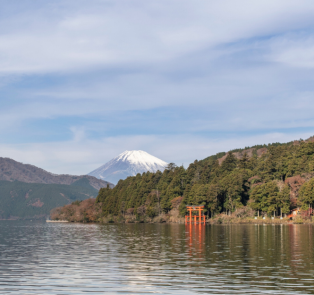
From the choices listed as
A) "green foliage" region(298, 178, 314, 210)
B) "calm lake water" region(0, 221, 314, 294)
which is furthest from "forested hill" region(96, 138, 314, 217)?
"calm lake water" region(0, 221, 314, 294)

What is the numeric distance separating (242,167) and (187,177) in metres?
17.2

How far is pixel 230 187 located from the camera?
3930 inches

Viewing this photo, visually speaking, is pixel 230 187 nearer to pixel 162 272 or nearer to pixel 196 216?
pixel 196 216

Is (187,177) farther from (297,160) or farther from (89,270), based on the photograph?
(89,270)

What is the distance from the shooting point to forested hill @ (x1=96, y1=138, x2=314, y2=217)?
89000 mm

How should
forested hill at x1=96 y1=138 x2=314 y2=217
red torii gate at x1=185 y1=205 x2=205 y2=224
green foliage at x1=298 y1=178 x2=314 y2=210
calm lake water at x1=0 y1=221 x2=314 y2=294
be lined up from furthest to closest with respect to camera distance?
red torii gate at x1=185 y1=205 x2=205 y2=224, forested hill at x1=96 y1=138 x2=314 y2=217, green foliage at x1=298 y1=178 x2=314 y2=210, calm lake water at x1=0 y1=221 x2=314 y2=294

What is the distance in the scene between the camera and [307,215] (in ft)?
270

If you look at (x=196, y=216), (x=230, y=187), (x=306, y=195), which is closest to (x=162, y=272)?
(x=306, y=195)

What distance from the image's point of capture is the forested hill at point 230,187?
8900 cm

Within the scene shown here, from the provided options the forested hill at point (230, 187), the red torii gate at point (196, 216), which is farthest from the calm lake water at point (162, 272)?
the red torii gate at point (196, 216)

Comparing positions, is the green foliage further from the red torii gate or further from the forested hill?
→ the red torii gate

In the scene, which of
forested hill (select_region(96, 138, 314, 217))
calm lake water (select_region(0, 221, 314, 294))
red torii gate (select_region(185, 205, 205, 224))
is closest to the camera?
calm lake water (select_region(0, 221, 314, 294))

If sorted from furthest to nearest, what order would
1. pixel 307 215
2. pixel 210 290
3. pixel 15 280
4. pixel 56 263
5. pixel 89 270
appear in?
pixel 307 215 < pixel 56 263 < pixel 89 270 < pixel 15 280 < pixel 210 290

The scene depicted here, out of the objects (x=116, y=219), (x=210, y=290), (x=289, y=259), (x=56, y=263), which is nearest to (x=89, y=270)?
(x=56, y=263)
